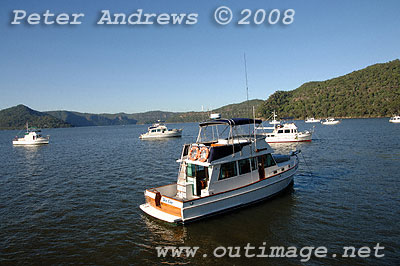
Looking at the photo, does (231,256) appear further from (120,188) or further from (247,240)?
(120,188)

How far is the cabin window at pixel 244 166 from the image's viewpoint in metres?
14.3

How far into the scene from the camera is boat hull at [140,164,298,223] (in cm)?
1193

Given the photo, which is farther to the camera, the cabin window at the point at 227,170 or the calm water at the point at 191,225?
the cabin window at the point at 227,170

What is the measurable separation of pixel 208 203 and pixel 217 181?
1.31m

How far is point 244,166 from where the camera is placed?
1445cm

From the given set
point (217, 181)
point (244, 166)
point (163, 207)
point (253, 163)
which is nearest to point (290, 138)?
point (253, 163)

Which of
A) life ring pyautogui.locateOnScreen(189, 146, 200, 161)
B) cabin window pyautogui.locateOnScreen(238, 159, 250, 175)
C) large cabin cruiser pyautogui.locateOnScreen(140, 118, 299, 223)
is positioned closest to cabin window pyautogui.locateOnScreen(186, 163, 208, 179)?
large cabin cruiser pyautogui.locateOnScreen(140, 118, 299, 223)

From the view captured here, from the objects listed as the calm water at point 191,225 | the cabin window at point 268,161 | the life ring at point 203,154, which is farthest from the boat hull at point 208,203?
the life ring at point 203,154

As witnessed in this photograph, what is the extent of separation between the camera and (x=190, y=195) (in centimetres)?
1350

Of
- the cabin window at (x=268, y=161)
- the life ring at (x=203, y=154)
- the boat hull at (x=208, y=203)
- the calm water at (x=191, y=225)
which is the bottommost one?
the calm water at (x=191, y=225)

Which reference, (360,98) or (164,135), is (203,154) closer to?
(164,135)

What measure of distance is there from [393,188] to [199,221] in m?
13.8

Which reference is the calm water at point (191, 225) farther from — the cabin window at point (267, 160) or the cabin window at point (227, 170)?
the cabin window at point (267, 160)

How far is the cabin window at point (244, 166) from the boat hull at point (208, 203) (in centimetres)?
83
